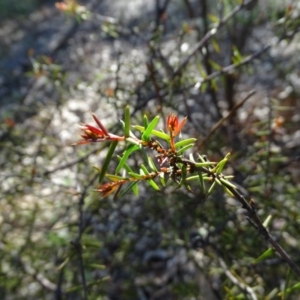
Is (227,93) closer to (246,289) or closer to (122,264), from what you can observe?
(122,264)

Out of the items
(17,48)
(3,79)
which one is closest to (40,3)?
(17,48)

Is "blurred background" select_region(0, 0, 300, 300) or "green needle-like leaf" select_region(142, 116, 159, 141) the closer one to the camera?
"green needle-like leaf" select_region(142, 116, 159, 141)

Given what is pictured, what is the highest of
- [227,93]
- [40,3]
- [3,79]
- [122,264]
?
[40,3]

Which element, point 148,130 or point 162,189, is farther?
point 162,189

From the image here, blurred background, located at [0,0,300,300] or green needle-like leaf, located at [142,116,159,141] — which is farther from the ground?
blurred background, located at [0,0,300,300]

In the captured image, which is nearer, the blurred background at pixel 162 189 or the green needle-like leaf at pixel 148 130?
the green needle-like leaf at pixel 148 130

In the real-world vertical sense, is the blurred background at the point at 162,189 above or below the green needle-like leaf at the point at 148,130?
above

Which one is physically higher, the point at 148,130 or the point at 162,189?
the point at 162,189

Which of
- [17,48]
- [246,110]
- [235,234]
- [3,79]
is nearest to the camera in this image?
[235,234]
